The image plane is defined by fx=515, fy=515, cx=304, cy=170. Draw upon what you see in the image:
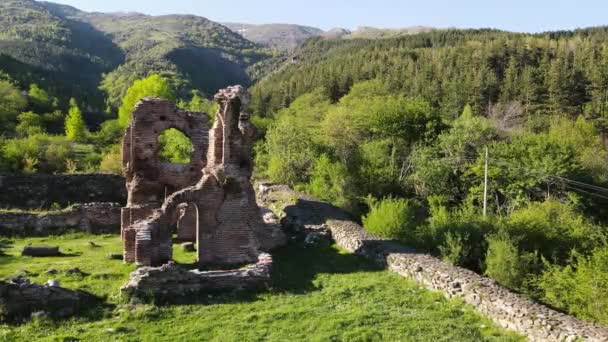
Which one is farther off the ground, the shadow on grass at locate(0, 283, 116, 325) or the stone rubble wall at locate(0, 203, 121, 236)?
the shadow on grass at locate(0, 283, 116, 325)

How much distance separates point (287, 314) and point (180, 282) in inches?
108

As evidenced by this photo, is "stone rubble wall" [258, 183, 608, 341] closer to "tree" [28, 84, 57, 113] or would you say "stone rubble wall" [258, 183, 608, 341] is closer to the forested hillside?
the forested hillside

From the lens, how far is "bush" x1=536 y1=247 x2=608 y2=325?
12188mm

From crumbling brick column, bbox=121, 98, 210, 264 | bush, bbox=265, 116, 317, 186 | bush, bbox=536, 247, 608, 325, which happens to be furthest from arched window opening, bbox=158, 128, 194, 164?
bush, bbox=536, 247, 608, 325

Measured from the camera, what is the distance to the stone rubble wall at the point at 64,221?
67.9 ft

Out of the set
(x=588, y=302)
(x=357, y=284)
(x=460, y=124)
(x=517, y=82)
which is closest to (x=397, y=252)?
(x=357, y=284)

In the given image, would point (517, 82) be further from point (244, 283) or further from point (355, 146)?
point (244, 283)

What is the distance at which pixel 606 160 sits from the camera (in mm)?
41344

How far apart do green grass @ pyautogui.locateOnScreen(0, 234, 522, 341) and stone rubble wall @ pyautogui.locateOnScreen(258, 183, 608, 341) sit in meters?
0.35

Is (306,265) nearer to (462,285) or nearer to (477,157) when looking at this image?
(462,285)

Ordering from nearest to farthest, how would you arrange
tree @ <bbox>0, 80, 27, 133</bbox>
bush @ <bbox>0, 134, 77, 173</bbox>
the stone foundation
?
1. the stone foundation
2. bush @ <bbox>0, 134, 77, 173</bbox>
3. tree @ <bbox>0, 80, 27, 133</bbox>

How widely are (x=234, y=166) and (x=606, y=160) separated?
120 feet

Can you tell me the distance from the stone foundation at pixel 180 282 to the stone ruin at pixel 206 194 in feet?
8.64

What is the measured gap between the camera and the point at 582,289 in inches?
508
